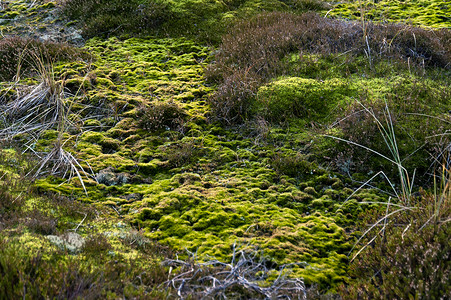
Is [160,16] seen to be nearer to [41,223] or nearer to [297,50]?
[297,50]

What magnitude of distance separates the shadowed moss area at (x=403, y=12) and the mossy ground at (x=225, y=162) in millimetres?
3738

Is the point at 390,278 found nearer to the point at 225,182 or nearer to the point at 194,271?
the point at 194,271

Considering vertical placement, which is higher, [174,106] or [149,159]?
[174,106]

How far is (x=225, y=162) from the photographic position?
5.63m

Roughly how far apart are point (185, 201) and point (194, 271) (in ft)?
4.54

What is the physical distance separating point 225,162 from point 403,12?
28.1 ft

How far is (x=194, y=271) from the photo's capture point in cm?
345

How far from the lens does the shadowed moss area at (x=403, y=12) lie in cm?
966

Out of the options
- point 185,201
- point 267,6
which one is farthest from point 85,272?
point 267,6

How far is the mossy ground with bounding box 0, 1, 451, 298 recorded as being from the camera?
13.2 ft

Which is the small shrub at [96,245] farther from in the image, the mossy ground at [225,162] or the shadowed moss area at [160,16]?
the shadowed moss area at [160,16]

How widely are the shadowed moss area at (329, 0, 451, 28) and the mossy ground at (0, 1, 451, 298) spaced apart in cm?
374

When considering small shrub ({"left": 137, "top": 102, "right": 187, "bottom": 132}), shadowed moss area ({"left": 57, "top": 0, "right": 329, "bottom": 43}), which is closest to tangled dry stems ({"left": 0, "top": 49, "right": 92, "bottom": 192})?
small shrub ({"left": 137, "top": 102, "right": 187, "bottom": 132})

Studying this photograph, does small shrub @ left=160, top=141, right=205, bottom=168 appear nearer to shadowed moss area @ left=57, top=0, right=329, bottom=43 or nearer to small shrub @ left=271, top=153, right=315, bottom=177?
small shrub @ left=271, top=153, right=315, bottom=177
